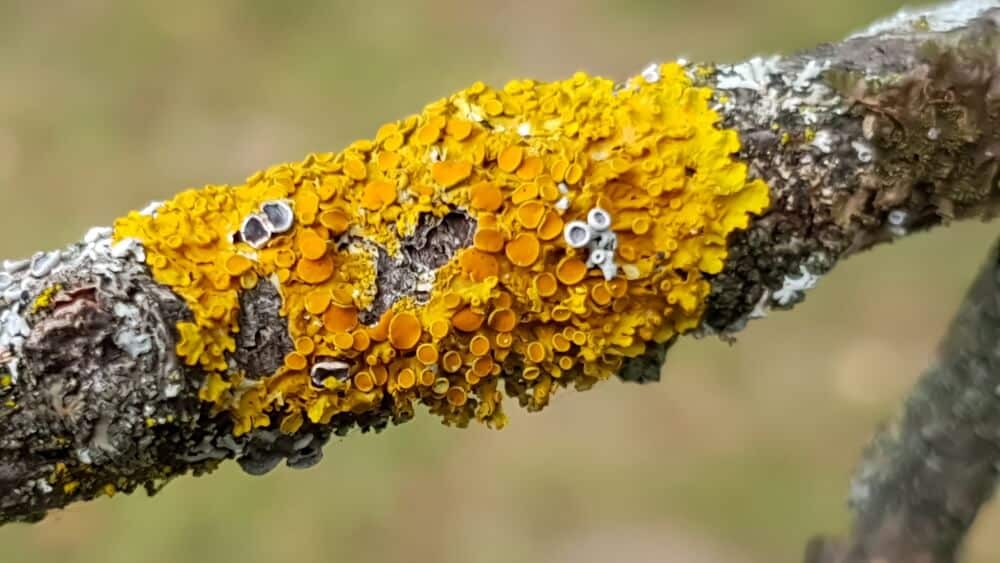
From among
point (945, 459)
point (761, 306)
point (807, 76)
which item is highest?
point (807, 76)

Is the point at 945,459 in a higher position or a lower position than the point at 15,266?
lower

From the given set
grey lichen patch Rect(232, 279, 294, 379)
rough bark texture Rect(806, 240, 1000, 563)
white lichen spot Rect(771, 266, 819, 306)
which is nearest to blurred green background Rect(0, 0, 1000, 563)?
rough bark texture Rect(806, 240, 1000, 563)

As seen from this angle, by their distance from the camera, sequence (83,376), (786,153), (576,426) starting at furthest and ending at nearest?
(576,426) < (786,153) < (83,376)

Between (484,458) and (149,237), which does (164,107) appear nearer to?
(484,458)

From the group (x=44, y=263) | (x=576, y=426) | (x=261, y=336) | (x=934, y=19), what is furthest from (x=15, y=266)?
(x=576, y=426)

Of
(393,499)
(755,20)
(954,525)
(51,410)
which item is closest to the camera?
(51,410)

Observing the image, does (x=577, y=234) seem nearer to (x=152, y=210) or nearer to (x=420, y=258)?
(x=420, y=258)

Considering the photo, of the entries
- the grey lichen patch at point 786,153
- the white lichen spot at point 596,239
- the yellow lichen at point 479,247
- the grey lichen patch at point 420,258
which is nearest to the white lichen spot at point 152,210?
the yellow lichen at point 479,247

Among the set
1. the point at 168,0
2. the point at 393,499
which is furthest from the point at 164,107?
the point at 393,499
